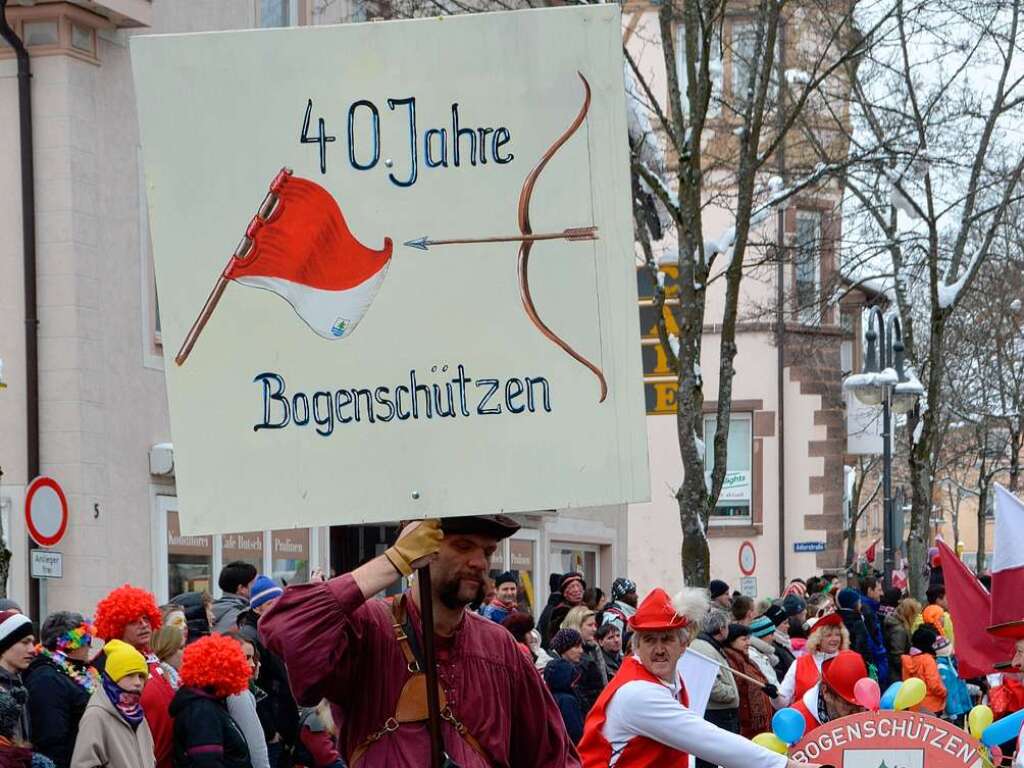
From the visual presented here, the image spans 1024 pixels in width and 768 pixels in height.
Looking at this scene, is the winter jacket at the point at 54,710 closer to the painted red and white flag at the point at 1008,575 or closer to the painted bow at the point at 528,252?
the painted red and white flag at the point at 1008,575

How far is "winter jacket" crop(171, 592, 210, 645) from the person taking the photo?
1149 cm

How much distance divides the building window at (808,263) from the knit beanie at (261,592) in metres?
10.4

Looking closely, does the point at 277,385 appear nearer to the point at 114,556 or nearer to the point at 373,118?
the point at 373,118

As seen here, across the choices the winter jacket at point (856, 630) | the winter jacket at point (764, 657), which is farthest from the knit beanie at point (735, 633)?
the winter jacket at point (856, 630)

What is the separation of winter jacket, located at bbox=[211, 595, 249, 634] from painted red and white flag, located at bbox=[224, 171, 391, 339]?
6.21 m

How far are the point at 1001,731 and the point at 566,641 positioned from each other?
4747 mm

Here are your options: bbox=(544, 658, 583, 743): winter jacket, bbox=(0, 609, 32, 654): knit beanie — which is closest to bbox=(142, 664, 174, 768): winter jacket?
bbox=(0, 609, 32, 654): knit beanie

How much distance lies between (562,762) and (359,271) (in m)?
1.53

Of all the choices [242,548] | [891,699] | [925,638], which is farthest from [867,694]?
[242,548]

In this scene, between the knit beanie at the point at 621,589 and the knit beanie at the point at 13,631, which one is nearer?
the knit beanie at the point at 13,631

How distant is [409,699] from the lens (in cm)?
496

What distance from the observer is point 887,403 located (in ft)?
85.4

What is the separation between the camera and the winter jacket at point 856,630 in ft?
49.9

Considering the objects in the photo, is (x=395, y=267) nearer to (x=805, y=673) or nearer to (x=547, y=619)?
(x=805, y=673)
